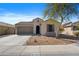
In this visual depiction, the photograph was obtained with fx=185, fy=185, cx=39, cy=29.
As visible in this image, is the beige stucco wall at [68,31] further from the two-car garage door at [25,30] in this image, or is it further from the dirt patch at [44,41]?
the two-car garage door at [25,30]

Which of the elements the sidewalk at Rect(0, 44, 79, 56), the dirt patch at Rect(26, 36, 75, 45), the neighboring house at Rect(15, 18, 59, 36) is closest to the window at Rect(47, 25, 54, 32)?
the neighboring house at Rect(15, 18, 59, 36)

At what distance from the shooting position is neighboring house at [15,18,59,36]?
10750mm

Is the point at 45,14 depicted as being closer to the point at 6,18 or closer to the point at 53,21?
the point at 53,21

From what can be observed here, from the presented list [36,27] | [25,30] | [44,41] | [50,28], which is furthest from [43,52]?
[50,28]

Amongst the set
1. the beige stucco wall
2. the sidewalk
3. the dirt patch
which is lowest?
the sidewalk

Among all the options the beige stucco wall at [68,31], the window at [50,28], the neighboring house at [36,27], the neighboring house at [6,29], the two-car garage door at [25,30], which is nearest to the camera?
the neighboring house at [36,27]

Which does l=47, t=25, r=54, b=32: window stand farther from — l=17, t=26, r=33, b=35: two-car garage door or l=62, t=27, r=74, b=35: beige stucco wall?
l=17, t=26, r=33, b=35: two-car garage door

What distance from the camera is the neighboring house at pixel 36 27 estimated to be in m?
10.8

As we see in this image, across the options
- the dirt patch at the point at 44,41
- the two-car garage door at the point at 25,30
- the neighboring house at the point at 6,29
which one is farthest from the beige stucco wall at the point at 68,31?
the neighboring house at the point at 6,29

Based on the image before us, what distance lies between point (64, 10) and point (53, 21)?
3.47ft

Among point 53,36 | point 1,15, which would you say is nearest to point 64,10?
point 53,36

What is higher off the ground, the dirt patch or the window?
the window

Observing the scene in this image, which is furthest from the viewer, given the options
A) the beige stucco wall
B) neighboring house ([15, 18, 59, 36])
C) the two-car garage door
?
the beige stucco wall

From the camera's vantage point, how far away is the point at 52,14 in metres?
10.8
